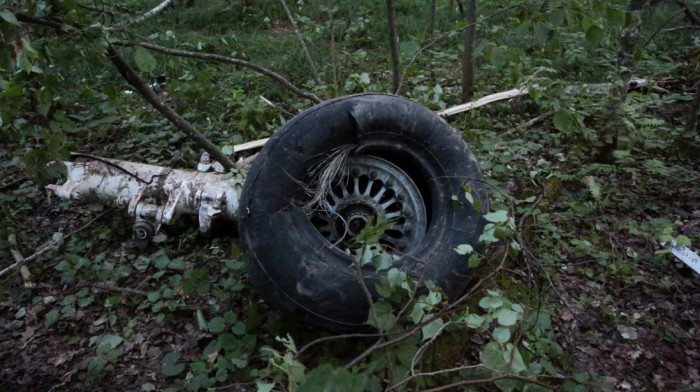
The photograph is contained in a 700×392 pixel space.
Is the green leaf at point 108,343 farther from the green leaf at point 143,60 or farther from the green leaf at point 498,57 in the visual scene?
the green leaf at point 498,57

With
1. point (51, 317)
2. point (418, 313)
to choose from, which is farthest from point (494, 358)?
point (51, 317)

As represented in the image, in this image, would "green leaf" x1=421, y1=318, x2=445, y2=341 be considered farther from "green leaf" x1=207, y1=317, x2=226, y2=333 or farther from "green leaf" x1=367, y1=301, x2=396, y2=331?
"green leaf" x1=207, y1=317, x2=226, y2=333

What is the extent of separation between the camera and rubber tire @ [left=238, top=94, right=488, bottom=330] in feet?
7.88

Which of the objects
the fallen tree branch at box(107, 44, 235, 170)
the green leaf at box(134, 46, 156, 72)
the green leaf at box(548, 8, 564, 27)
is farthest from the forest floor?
the green leaf at box(548, 8, 564, 27)

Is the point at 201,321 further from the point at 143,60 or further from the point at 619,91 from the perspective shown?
the point at 619,91

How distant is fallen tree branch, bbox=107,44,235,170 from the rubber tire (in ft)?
3.43

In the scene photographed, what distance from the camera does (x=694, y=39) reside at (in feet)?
19.3

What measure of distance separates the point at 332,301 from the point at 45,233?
2369 millimetres

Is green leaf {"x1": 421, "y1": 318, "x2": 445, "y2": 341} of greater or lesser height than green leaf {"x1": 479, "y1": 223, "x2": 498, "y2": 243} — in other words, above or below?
below

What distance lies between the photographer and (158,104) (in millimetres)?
3367

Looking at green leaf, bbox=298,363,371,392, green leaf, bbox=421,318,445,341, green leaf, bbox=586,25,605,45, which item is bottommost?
green leaf, bbox=421,318,445,341

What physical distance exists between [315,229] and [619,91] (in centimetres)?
264

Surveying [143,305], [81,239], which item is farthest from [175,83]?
[143,305]

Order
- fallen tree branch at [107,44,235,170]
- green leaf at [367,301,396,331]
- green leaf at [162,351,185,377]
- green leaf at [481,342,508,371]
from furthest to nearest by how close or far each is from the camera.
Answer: fallen tree branch at [107,44,235,170]
green leaf at [162,351,185,377]
green leaf at [367,301,396,331]
green leaf at [481,342,508,371]
